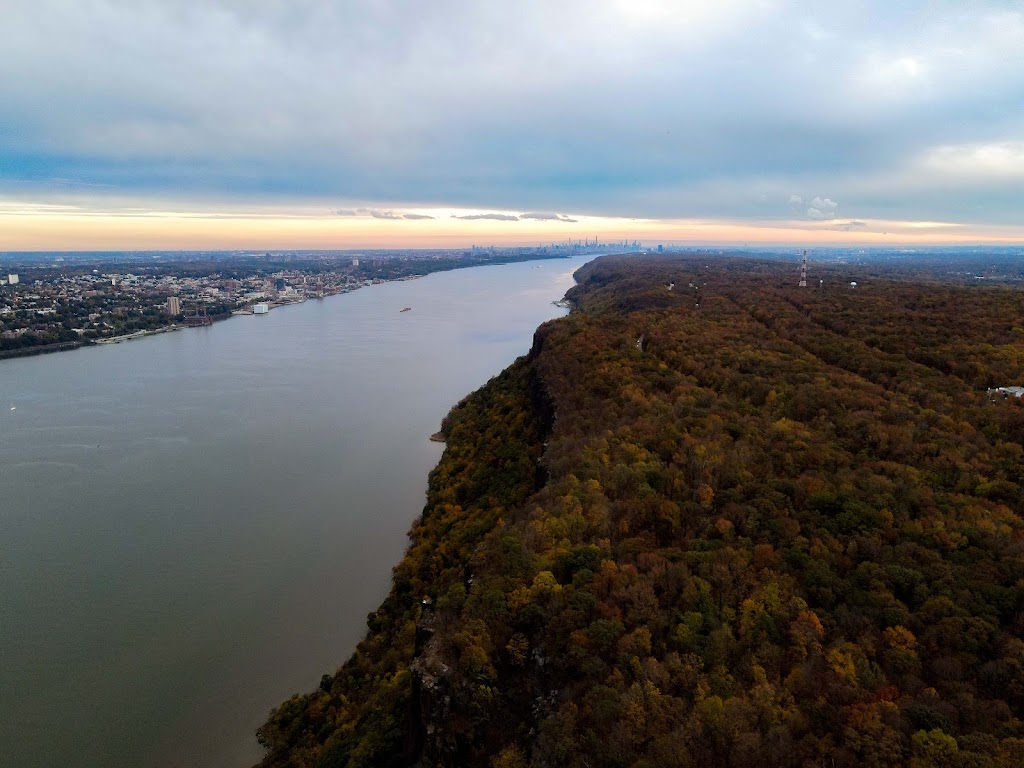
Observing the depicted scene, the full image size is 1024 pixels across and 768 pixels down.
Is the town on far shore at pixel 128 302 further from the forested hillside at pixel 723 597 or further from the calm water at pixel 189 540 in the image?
the forested hillside at pixel 723 597

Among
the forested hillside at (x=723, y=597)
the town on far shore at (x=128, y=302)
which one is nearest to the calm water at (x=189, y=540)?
the forested hillside at (x=723, y=597)

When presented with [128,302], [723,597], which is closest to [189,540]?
[723,597]

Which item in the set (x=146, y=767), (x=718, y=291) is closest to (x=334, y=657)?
(x=146, y=767)

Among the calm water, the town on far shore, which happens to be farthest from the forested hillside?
the town on far shore

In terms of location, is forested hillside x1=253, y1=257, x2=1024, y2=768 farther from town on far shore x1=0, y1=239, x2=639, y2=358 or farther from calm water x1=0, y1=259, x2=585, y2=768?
town on far shore x1=0, y1=239, x2=639, y2=358

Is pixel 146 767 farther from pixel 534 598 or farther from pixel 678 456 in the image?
pixel 678 456

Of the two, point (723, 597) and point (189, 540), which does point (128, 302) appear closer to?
point (189, 540)
